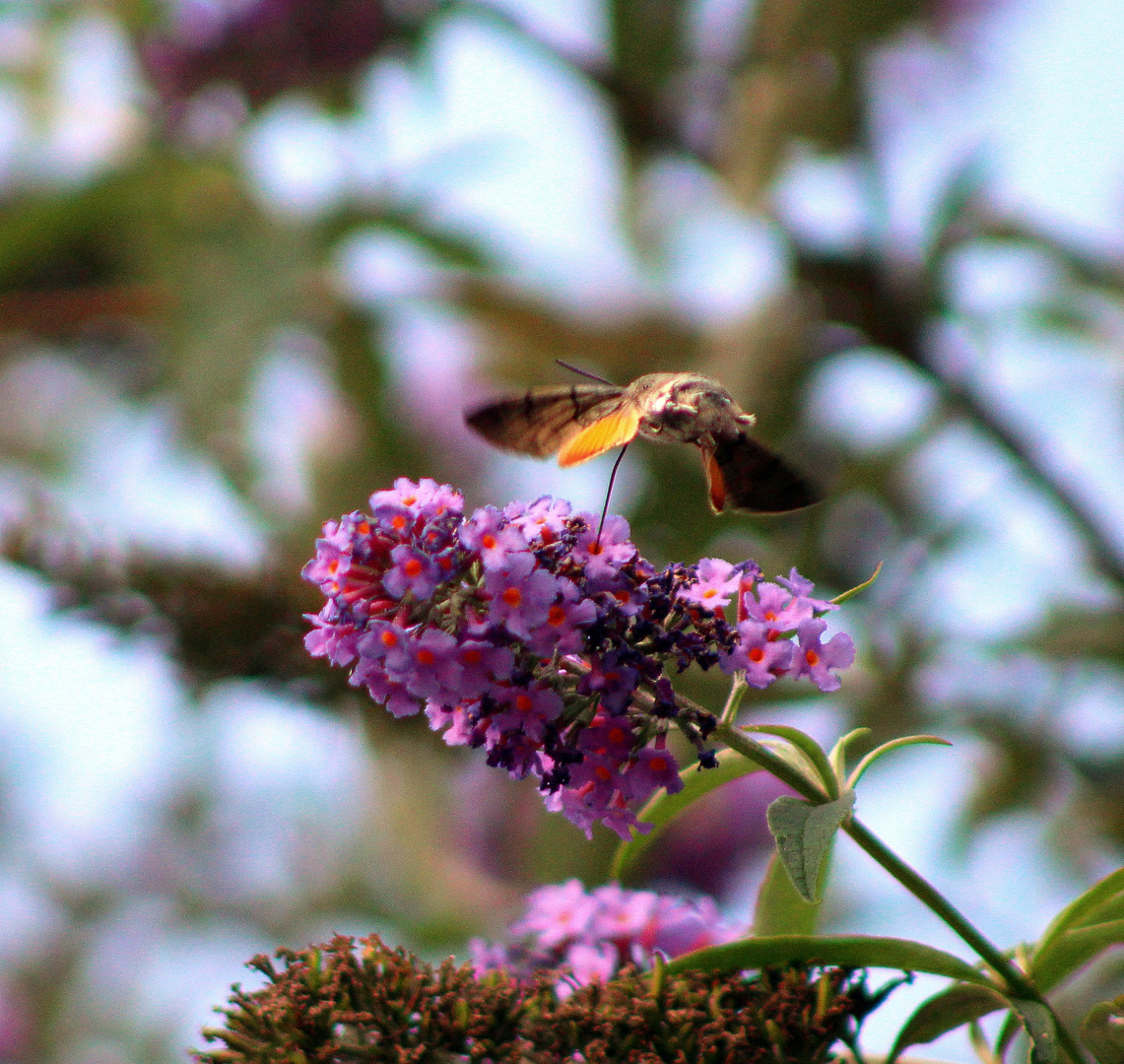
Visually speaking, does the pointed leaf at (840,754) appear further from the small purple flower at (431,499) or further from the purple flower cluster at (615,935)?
the small purple flower at (431,499)

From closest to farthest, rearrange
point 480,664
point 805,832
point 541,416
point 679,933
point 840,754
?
point 805,832 < point 480,664 < point 840,754 < point 541,416 < point 679,933

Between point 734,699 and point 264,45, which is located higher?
point 264,45

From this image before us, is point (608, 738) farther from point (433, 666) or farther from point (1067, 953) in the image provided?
point (1067, 953)

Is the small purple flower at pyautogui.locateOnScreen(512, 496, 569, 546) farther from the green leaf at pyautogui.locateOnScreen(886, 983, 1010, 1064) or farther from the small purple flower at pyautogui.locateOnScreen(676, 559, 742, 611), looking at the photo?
the green leaf at pyautogui.locateOnScreen(886, 983, 1010, 1064)

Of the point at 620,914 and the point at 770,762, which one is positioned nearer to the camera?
the point at 770,762

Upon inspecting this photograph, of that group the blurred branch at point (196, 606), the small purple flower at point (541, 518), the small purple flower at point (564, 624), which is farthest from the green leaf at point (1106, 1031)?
the blurred branch at point (196, 606)

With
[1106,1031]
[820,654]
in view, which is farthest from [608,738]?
[1106,1031]

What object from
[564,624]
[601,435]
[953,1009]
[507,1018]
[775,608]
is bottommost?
[507,1018]

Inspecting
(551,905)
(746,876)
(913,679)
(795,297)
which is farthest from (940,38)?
(551,905)
